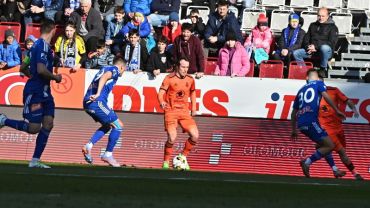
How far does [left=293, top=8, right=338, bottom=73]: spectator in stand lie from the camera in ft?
63.4

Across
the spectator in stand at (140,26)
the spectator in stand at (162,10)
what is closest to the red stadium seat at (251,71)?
the spectator in stand at (140,26)

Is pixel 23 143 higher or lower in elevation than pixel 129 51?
lower

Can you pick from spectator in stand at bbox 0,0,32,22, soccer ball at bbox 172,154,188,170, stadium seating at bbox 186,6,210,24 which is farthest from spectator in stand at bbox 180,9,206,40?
soccer ball at bbox 172,154,188,170

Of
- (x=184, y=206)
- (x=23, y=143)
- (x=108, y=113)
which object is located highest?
(x=184, y=206)

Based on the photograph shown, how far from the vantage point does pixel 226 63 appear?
741 inches

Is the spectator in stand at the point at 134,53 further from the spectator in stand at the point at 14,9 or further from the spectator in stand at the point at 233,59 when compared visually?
the spectator in stand at the point at 14,9

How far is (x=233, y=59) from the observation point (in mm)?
18719

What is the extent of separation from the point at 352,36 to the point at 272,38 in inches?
82.9

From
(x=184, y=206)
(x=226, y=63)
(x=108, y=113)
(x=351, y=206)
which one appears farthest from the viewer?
(x=226, y=63)

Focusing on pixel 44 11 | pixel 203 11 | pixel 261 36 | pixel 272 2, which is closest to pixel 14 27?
pixel 44 11

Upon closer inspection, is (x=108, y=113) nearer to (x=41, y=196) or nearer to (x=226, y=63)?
(x=226, y=63)

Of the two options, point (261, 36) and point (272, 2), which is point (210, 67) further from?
point (272, 2)

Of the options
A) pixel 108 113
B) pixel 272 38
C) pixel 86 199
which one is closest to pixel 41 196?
pixel 86 199

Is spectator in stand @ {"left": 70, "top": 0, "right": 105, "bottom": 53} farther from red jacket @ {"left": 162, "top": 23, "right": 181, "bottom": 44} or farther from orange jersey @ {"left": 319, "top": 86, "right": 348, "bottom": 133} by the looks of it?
orange jersey @ {"left": 319, "top": 86, "right": 348, "bottom": 133}
